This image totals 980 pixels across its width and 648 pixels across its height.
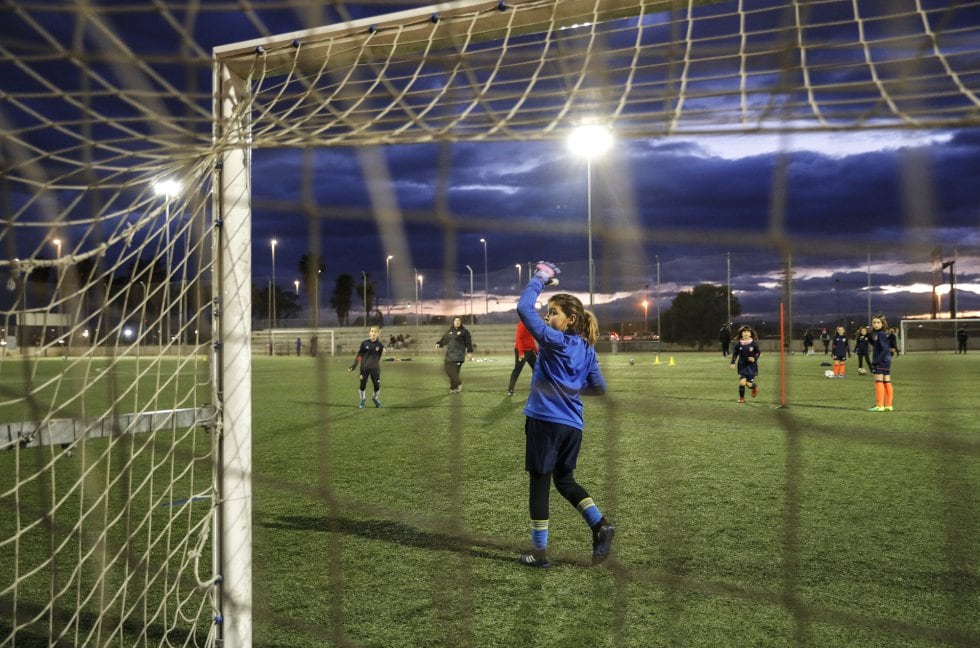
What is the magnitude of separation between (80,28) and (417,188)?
2.03 meters

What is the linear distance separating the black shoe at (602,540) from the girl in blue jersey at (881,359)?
8175 millimetres

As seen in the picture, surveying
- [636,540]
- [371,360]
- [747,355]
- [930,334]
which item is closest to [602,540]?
[636,540]

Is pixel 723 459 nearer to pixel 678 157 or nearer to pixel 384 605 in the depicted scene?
pixel 678 157

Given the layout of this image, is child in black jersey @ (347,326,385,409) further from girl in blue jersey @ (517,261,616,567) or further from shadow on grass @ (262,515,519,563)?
girl in blue jersey @ (517,261,616,567)

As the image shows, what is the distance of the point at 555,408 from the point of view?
156 inches

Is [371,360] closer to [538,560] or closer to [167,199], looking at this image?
[538,560]

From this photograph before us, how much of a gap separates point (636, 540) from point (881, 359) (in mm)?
8036

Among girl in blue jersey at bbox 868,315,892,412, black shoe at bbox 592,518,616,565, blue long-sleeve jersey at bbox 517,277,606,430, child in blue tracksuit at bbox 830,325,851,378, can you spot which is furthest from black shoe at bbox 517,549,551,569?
child in blue tracksuit at bbox 830,325,851,378

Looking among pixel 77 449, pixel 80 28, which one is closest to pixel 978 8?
pixel 80 28

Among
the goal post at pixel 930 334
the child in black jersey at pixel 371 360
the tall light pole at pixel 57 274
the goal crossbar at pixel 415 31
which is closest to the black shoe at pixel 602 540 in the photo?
the goal crossbar at pixel 415 31

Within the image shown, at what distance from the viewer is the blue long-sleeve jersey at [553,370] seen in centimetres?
396

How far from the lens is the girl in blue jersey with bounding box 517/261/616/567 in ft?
12.9

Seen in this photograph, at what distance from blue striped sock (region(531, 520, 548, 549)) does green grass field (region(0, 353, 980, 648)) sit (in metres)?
0.16

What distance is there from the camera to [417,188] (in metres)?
4.25
